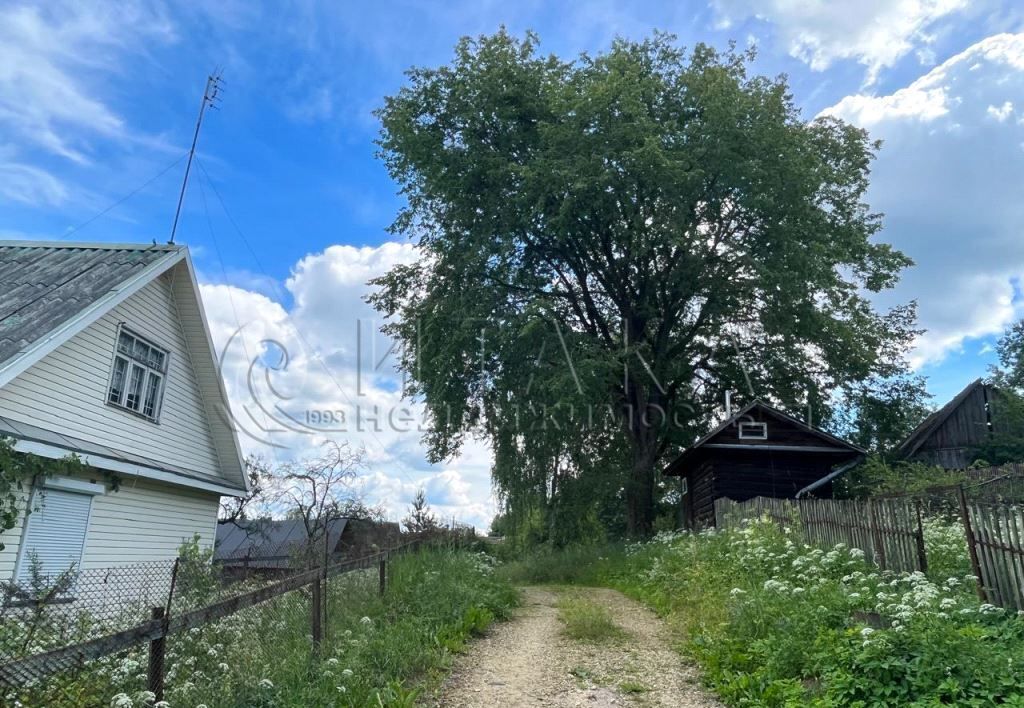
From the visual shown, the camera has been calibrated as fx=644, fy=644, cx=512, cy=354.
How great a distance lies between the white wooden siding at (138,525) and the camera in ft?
32.7

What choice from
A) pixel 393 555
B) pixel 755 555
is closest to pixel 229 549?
pixel 393 555

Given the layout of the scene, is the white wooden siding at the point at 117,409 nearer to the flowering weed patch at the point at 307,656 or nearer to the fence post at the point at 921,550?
the flowering weed patch at the point at 307,656

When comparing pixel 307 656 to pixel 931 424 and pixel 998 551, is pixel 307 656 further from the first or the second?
pixel 931 424

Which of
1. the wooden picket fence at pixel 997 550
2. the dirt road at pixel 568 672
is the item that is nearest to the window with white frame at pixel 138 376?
the dirt road at pixel 568 672

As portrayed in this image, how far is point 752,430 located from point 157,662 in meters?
17.1

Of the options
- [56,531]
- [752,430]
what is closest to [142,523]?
[56,531]

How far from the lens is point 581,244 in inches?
851

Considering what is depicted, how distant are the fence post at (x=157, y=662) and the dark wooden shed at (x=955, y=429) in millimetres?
28926

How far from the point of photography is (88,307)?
9320mm

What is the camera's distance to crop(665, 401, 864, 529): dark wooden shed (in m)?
18.3

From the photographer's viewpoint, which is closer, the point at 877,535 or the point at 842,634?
the point at 842,634

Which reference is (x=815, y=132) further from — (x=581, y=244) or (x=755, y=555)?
(x=755, y=555)

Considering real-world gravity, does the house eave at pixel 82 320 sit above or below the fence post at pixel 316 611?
above

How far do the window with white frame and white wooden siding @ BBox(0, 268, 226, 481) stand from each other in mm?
139
